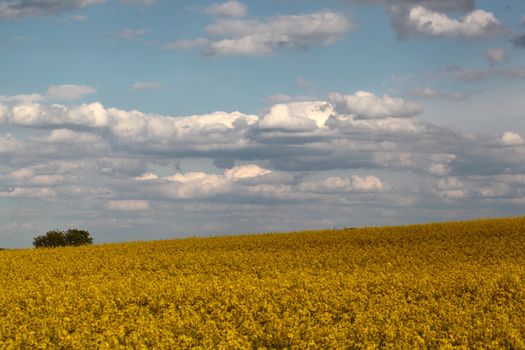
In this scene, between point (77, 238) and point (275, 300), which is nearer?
point (275, 300)

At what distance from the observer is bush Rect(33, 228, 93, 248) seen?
205ft

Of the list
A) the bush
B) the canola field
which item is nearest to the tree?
the bush

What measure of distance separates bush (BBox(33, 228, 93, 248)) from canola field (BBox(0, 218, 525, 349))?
19371 mm

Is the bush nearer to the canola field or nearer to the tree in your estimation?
the tree

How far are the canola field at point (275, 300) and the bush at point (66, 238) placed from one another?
1937cm

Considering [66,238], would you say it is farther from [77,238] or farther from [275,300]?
[275,300]

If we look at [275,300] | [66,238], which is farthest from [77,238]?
[275,300]

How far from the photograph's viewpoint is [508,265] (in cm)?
3306

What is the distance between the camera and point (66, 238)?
63469 mm

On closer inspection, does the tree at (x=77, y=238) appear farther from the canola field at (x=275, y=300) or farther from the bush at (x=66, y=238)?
the canola field at (x=275, y=300)

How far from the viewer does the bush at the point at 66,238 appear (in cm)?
6259

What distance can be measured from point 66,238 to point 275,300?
4573 centimetres

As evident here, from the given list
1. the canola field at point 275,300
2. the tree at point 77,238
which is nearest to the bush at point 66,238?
the tree at point 77,238

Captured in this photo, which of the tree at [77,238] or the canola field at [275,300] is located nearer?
the canola field at [275,300]
